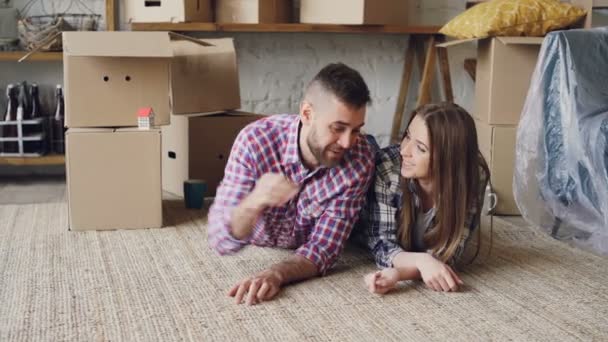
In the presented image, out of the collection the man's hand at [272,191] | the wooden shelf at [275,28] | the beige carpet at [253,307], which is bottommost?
the beige carpet at [253,307]

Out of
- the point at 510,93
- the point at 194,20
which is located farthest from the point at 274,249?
the point at 194,20

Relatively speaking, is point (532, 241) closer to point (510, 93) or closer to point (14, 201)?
point (510, 93)

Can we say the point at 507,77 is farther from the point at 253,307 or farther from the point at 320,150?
the point at 253,307

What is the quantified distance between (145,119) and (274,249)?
59 centimetres

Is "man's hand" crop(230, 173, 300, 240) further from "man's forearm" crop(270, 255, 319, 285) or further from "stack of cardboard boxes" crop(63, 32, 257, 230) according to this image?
"stack of cardboard boxes" crop(63, 32, 257, 230)

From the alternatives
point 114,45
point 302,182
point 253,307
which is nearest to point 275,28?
point 114,45

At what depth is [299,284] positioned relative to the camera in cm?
168

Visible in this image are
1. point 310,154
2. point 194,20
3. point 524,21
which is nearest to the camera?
point 310,154

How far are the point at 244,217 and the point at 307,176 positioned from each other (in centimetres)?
23

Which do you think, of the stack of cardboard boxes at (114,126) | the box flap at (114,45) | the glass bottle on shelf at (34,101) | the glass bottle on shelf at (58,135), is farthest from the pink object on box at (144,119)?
the glass bottle on shelf at (34,101)

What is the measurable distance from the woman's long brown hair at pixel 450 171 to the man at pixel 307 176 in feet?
0.55

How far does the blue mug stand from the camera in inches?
98.0

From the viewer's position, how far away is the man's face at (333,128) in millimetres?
1584

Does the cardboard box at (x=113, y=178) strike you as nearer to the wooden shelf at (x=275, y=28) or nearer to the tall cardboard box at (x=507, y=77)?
the wooden shelf at (x=275, y=28)
